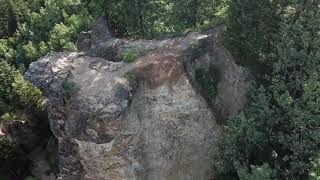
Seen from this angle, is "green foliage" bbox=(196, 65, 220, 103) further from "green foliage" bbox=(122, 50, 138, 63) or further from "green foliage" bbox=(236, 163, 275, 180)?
"green foliage" bbox=(236, 163, 275, 180)

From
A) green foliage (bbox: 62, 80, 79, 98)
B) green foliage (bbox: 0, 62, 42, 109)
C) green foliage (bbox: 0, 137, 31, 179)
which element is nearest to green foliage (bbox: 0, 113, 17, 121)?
green foliage (bbox: 0, 62, 42, 109)

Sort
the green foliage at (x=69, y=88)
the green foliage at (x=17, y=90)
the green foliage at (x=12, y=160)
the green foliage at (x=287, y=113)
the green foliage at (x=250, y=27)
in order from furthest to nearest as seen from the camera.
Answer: the green foliage at (x=17, y=90) < the green foliage at (x=12, y=160) < the green foliage at (x=69, y=88) < the green foliage at (x=250, y=27) < the green foliage at (x=287, y=113)

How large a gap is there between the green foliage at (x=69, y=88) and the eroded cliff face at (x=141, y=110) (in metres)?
0.07

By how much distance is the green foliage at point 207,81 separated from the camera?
103ft

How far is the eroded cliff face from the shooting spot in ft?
95.7

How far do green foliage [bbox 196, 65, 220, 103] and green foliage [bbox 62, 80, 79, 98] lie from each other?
8.51 metres

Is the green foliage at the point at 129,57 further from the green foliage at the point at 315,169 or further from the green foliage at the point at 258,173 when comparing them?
the green foliage at the point at 315,169

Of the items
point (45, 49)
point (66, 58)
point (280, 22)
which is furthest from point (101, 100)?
point (45, 49)

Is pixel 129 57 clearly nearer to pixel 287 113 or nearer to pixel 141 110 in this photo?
pixel 141 110

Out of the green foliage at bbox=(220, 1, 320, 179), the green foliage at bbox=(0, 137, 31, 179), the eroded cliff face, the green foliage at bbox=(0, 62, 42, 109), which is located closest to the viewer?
the green foliage at bbox=(220, 1, 320, 179)

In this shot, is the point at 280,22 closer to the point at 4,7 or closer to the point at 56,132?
the point at 56,132

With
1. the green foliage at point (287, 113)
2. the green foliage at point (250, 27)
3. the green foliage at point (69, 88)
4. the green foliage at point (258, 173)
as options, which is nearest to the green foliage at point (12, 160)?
the green foliage at point (69, 88)

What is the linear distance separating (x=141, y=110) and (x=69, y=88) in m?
5.02

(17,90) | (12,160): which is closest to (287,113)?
(12,160)
